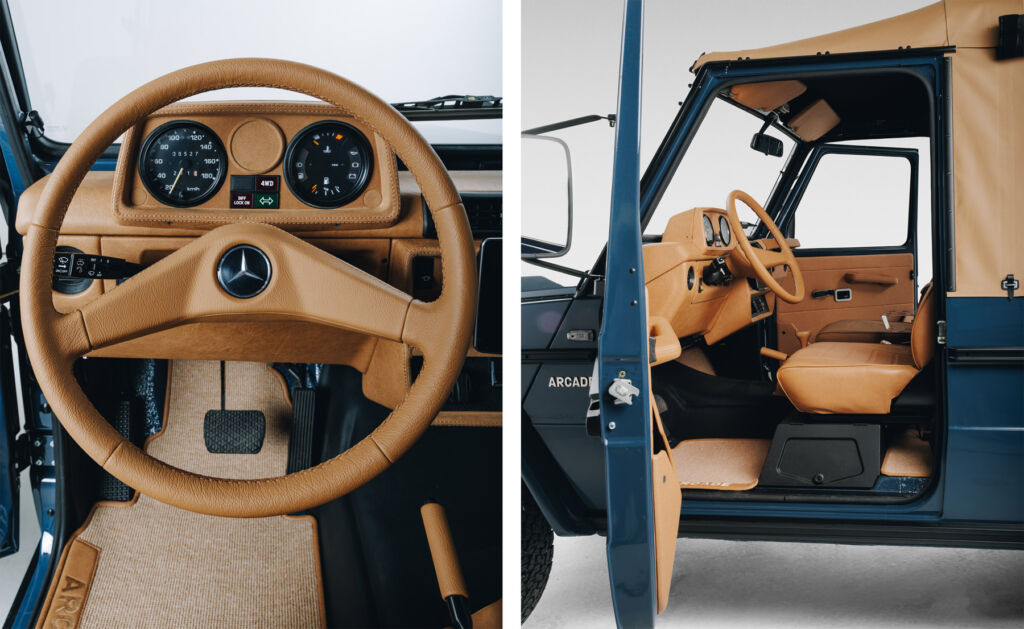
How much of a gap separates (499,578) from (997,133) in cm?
156

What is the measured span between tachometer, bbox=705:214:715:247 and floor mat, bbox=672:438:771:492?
623 millimetres

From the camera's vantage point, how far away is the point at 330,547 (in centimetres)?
194

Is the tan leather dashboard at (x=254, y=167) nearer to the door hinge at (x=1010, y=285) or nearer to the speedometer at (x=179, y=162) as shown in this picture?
the speedometer at (x=179, y=162)

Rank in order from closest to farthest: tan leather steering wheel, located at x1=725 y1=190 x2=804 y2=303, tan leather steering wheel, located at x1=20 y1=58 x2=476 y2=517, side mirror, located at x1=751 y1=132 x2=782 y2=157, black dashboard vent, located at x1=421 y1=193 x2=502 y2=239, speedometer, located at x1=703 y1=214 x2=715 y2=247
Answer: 1. tan leather steering wheel, located at x1=20 y1=58 x2=476 y2=517
2. black dashboard vent, located at x1=421 y1=193 x2=502 y2=239
3. tan leather steering wheel, located at x1=725 y1=190 x2=804 y2=303
4. speedometer, located at x1=703 y1=214 x2=715 y2=247
5. side mirror, located at x1=751 y1=132 x2=782 y2=157

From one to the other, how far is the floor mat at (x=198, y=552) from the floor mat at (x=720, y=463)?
1.03 metres

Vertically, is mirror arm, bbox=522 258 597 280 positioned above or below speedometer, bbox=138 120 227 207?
below

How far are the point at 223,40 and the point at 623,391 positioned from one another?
1222 mm

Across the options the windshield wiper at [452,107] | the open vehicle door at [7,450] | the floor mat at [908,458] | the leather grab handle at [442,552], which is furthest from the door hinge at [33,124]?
the floor mat at [908,458]

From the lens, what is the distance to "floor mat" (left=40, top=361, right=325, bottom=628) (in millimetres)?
1816

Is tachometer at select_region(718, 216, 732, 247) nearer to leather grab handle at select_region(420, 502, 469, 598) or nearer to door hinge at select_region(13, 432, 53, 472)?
leather grab handle at select_region(420, 502, 469, 598)

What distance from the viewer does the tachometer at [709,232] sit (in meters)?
2.38

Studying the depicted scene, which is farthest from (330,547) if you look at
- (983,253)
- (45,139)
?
(983,253)

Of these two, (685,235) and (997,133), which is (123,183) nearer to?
(685,235)

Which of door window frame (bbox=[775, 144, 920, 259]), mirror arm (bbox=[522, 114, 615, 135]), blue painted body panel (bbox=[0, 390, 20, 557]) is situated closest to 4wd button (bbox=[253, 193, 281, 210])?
mirror arm (bbox=[522, 114, 615, 135])
